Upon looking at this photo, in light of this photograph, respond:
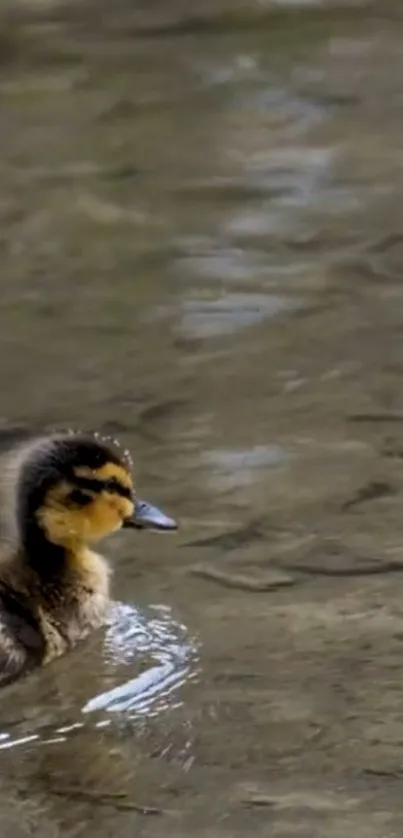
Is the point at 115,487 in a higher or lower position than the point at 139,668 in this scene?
higher

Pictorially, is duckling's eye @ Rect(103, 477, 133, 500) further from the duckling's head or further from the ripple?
the ripple

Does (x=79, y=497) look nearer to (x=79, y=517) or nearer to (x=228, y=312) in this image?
(x=79, y=517)

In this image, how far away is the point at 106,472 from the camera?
4.27m

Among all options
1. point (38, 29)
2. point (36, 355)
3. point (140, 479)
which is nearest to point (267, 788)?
point (140, 479)

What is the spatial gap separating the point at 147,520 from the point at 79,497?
A: 0.18 metres

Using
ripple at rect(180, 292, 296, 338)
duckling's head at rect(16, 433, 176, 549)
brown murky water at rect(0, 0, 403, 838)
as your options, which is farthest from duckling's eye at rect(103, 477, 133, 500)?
ripple at rect(180, 292, 296, 338)

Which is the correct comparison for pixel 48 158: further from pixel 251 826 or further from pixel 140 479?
pixel 251 826

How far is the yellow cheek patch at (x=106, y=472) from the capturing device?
167 inches

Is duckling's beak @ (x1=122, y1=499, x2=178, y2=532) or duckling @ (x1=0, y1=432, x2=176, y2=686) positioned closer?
duckling @ (x1=0, y1=432, x2=176, y2=686)

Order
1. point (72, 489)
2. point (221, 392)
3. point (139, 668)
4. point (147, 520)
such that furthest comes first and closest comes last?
1. point (221, 392)
2. point (147, 520)
3. point (72, 489)
4. point (139, 668)

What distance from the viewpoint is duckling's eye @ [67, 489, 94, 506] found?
426 centimetres

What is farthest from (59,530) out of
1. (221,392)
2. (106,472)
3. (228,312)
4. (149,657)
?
(228,312)

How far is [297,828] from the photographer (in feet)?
11.2

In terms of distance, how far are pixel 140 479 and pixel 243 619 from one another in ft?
2.53
